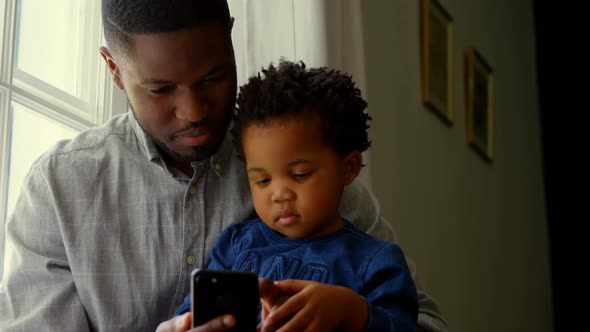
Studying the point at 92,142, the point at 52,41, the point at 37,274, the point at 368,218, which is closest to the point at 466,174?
the point at 368,218

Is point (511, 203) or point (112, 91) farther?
point (511, 203)

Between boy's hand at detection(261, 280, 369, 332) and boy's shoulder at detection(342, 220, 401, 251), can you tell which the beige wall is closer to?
boy's shoulder at detection(342, 220, 401, 251)

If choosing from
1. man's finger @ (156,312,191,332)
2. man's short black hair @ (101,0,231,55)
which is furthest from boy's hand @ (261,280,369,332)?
man's short black hair @ (101,0,231,55)

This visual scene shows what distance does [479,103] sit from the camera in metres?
3.94

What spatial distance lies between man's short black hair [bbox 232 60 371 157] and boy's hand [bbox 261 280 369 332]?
32cm

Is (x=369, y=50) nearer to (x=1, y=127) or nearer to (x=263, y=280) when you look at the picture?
(x=1, y=127)

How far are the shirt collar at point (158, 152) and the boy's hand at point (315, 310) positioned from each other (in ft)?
1.62

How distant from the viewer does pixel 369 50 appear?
281 centimetres

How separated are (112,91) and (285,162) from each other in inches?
33.0

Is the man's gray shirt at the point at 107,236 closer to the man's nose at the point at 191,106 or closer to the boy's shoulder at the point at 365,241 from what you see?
the man's nose at the point at 191,106

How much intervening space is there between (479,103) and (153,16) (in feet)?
9.05

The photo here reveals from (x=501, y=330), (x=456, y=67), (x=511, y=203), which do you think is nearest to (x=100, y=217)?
(x=456, y=67)

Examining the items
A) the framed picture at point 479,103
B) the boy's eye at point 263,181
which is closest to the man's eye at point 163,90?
the boy's eye at point 263,181

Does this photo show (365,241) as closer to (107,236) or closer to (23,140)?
(107,236)
